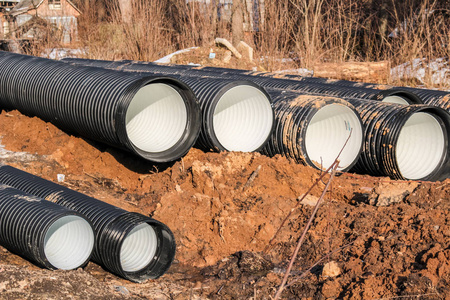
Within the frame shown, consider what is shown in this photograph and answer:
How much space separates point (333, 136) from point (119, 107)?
9.39 feet

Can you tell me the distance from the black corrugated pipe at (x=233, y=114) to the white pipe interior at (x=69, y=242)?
2250 mm

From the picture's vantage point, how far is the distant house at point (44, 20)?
1648 centimetres

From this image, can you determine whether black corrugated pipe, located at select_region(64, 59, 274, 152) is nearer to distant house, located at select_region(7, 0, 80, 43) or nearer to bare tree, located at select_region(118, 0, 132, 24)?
bare tree, located at select_region(118, 0, 132, 24)

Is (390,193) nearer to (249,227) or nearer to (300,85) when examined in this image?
(249,227)

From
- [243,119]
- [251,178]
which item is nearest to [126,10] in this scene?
[243,119]

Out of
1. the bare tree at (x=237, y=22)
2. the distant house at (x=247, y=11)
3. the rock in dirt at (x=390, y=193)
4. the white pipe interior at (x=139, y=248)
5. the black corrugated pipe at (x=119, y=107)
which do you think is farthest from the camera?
the distant house at (x=247, y=11)

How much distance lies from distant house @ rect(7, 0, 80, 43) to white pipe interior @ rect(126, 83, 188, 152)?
34.6 feet

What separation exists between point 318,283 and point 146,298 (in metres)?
1.35

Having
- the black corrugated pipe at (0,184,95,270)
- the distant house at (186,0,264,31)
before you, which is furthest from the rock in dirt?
the distant house at (186,0,264,31)

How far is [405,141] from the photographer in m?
7.02

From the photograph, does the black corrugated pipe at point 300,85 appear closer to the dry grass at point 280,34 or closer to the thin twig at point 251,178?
Result: the thin twig at point 251,178

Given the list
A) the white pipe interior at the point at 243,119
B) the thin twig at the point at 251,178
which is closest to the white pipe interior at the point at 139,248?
the thin twig at the point at 251,178

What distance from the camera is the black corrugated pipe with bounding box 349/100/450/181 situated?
6.16 metres

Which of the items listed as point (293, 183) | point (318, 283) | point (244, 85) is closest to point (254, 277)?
point (318, 283)
